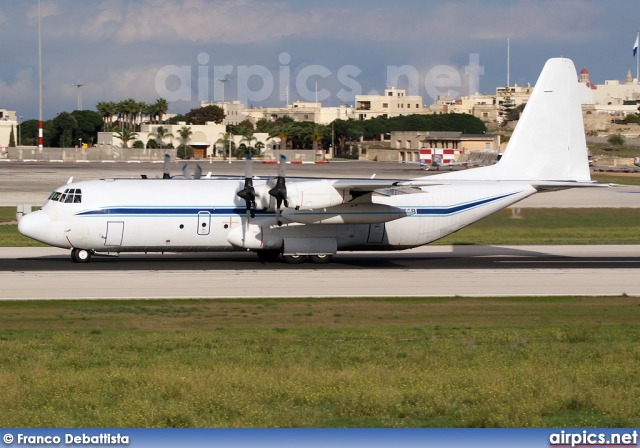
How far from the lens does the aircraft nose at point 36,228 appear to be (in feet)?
93.6

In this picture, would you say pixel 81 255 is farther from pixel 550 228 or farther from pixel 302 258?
pixel 550 228

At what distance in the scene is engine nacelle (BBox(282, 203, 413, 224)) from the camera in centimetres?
2917

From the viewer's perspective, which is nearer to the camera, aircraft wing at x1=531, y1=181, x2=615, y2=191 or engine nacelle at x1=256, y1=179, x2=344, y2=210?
engine nacelle at x1=256, y1=179, x2=344, y2=210

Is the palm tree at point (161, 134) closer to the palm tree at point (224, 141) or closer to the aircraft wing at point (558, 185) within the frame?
the palm tree at point (224, 141)

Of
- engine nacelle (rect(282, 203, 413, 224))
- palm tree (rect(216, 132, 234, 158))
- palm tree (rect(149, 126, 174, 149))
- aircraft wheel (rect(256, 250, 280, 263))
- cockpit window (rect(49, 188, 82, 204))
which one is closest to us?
cockpit window (rect(49, 188, 82, 204))

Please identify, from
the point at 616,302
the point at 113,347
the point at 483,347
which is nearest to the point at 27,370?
the point at 113,347

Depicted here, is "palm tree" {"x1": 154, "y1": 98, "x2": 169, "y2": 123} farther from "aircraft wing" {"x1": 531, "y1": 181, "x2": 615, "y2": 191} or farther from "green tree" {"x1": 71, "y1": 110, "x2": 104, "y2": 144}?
"aircraft wing" {"x1": 531, "y1": 181, "x2": 615, "y2": 191}

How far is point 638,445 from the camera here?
9.31 metres

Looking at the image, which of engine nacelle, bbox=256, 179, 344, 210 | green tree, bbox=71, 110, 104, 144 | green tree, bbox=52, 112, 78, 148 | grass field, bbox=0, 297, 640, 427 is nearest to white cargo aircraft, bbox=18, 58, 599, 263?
engine nacelle, bbox=256, 179, 344, 210

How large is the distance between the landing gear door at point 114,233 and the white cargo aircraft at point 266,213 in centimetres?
3

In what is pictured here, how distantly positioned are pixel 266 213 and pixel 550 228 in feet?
60.3

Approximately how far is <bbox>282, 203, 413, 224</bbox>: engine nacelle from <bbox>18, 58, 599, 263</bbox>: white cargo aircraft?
0.03 metres

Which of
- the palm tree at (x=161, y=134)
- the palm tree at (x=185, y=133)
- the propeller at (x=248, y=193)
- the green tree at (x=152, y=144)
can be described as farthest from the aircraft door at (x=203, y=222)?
the palm tree at (x=161, y=134)

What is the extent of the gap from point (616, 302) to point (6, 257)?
21522 millimetres
